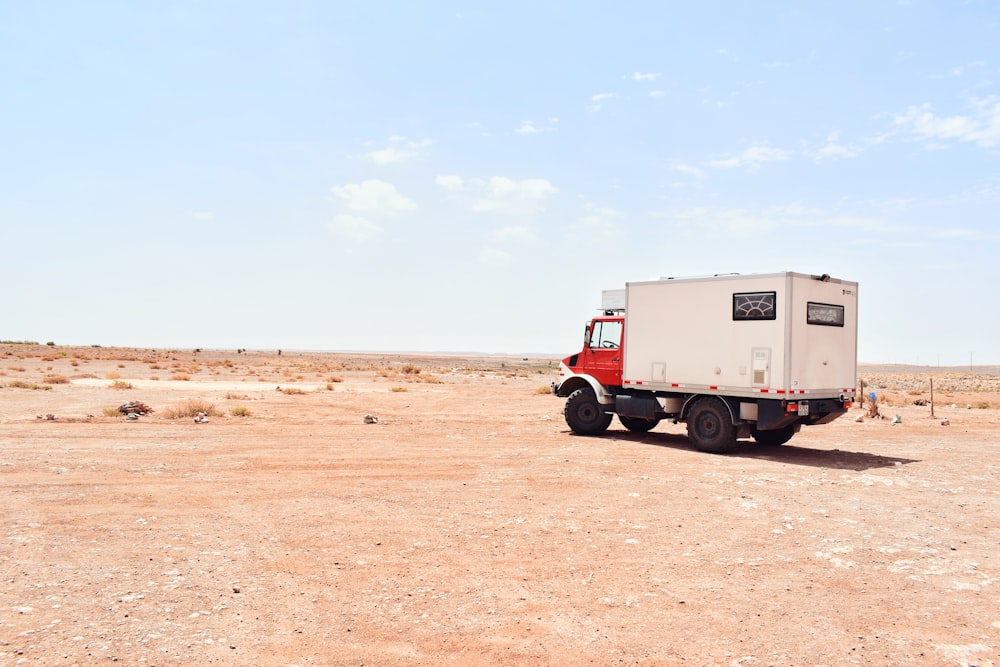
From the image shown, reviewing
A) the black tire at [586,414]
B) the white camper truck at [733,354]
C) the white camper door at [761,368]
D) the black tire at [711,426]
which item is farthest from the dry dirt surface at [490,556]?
the black tire at [586,414]

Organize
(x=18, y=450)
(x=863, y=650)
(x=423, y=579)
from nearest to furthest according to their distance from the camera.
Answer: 1. (x=863, y=650)
2. (x=423, y=579)
3. (x=18, y=450)

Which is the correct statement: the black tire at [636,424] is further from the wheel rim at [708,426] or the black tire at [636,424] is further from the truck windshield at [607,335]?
the wheel rim at [708,426]

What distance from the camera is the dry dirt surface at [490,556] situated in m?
5.89

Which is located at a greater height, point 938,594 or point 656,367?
point 656,367

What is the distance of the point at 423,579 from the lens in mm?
7383

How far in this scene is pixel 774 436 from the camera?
60.8 feet

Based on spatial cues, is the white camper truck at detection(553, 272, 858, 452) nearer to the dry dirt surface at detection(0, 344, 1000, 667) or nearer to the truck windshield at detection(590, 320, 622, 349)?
the truck windshield at detection(590, 320, 622, 349)

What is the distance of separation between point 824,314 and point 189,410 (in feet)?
60.3

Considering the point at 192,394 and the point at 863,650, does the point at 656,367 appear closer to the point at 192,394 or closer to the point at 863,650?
the point at 863,650

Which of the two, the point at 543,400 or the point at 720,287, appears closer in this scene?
the point at 720,287

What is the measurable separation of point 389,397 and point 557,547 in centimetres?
2426

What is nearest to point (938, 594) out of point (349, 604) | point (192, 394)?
point (349, 604)

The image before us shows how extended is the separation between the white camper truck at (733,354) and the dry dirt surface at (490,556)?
46.1 inches

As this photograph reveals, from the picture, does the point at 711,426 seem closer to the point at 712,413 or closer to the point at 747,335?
the point at 712,413
